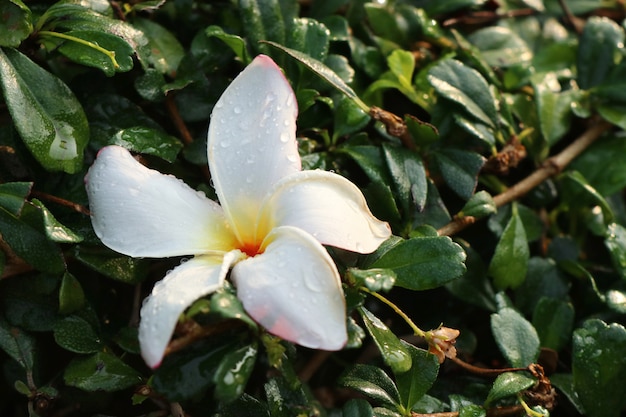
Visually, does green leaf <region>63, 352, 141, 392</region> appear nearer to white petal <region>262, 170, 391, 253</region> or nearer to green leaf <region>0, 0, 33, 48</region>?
white petal <region>262, 170, 391, 253</region>

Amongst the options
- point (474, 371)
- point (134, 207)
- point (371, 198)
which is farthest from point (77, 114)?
point (474, 371)

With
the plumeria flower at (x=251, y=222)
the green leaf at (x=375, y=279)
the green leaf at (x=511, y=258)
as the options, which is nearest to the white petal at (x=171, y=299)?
the plumeria flower at (x=251, y=222)

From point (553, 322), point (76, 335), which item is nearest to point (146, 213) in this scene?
point (76, 335)

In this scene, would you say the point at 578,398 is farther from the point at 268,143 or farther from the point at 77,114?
the point at 77,114

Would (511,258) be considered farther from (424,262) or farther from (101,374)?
(101,374)

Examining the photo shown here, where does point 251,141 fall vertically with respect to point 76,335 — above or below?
above

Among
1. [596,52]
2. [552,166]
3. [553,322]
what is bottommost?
[553,322]

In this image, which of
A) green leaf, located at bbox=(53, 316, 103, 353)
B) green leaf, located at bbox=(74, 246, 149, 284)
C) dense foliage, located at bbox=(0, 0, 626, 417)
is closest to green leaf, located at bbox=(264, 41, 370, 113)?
dense foliage, located at bbox=(0, 0, 626, 417)
